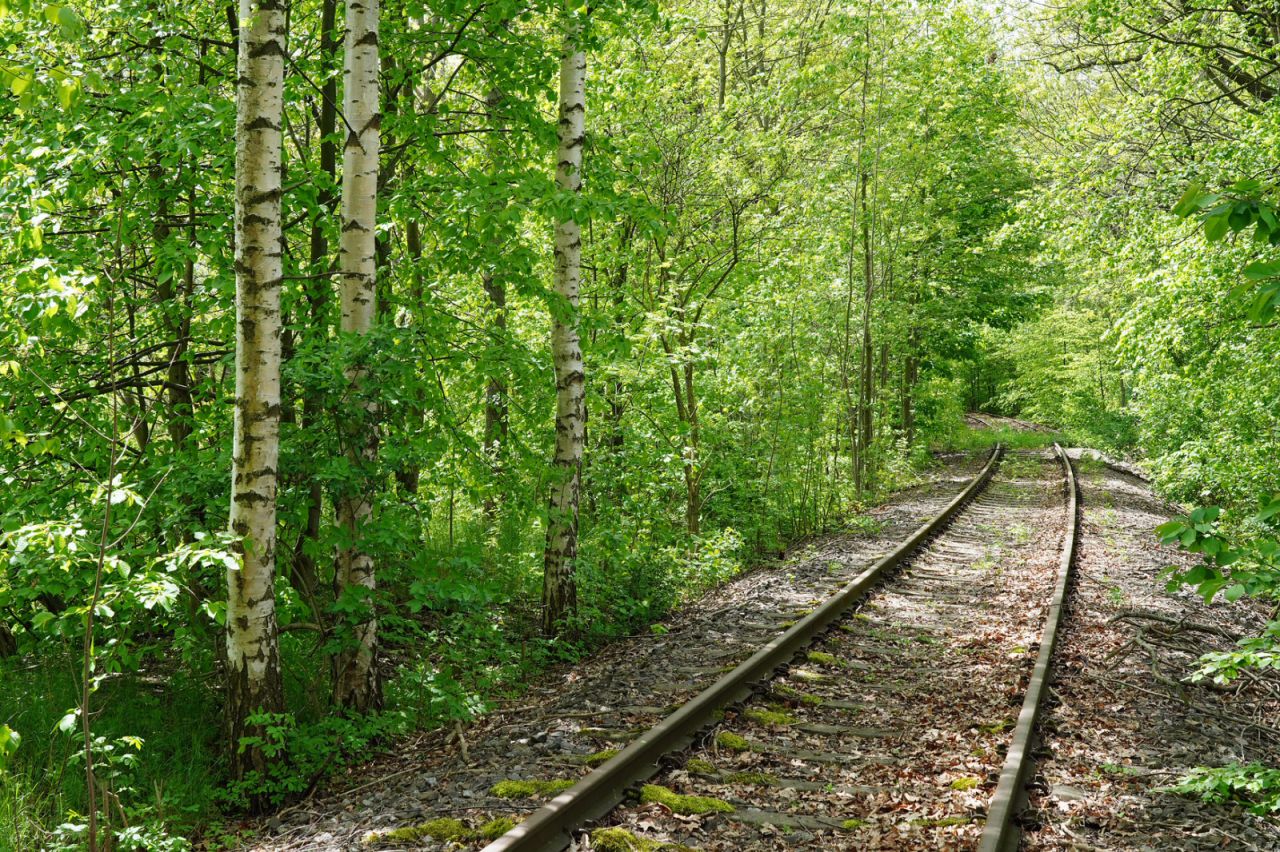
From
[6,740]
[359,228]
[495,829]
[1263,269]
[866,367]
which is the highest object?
[359,228]

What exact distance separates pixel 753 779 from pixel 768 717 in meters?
1.01

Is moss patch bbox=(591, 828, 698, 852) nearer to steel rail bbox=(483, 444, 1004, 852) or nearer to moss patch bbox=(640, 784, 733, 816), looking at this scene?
steel rail bbox=(483, 444, 1004, 852)

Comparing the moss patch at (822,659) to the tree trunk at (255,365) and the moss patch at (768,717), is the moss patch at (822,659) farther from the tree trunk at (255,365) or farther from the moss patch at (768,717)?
the tree trunk at (255,365)

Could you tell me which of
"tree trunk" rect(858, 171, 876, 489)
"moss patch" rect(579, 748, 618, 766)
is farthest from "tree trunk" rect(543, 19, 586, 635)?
"tree trunk" rect(858, 171, 876, 489)

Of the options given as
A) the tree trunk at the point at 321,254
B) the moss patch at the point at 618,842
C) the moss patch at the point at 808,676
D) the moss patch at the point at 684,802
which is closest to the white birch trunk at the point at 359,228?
the tree trunk at the point at 321,254

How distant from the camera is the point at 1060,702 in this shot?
244 inches

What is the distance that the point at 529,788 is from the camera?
15.6ft

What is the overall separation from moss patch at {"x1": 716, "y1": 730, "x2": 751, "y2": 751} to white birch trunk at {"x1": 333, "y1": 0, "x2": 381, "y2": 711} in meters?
2.49

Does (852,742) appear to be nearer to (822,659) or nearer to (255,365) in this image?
(822,659)

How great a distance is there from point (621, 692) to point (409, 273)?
397cm

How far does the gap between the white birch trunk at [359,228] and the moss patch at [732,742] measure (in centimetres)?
249

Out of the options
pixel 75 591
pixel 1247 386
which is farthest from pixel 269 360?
pixel 1247 386

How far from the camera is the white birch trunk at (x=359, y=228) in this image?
597 cm

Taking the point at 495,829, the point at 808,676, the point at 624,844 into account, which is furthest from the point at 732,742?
the point at 495,829
